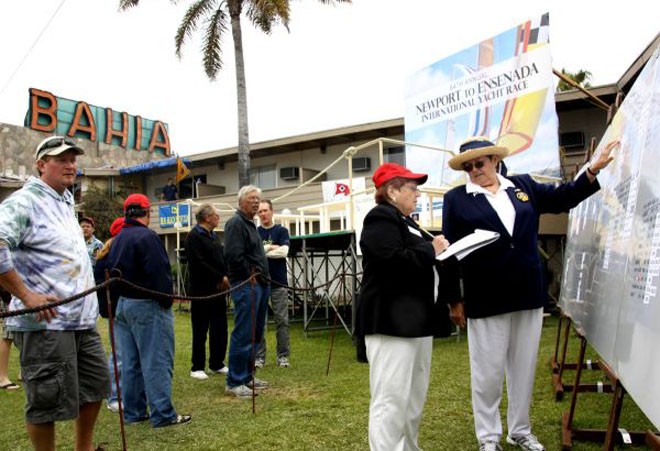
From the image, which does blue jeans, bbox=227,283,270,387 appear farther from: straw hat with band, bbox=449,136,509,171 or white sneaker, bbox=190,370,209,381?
straw hat with band, bbox=449,136,509,171

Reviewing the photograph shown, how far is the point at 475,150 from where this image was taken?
3.59 m

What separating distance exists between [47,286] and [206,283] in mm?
3410

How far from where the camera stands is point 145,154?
34.9 meters

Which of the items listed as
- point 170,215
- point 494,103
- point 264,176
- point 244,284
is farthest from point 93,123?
point 244,284

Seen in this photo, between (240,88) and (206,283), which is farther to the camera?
(240,88)

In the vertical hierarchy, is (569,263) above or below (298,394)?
above

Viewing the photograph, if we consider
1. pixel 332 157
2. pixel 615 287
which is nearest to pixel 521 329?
pixel 615 287

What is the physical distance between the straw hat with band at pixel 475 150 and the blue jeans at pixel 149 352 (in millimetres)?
2554

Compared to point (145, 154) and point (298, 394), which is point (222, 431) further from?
point (145, 154)

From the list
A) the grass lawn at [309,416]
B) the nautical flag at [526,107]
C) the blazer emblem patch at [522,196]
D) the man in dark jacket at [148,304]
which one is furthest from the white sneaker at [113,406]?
the nautical flag at [526,107]

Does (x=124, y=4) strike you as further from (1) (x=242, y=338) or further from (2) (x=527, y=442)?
(2) (x=527, y=442)

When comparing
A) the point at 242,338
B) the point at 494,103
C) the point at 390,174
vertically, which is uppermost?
the point at 494,103

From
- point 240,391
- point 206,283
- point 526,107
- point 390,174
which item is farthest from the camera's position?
point 526,107

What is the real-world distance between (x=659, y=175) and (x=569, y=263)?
3106mm
